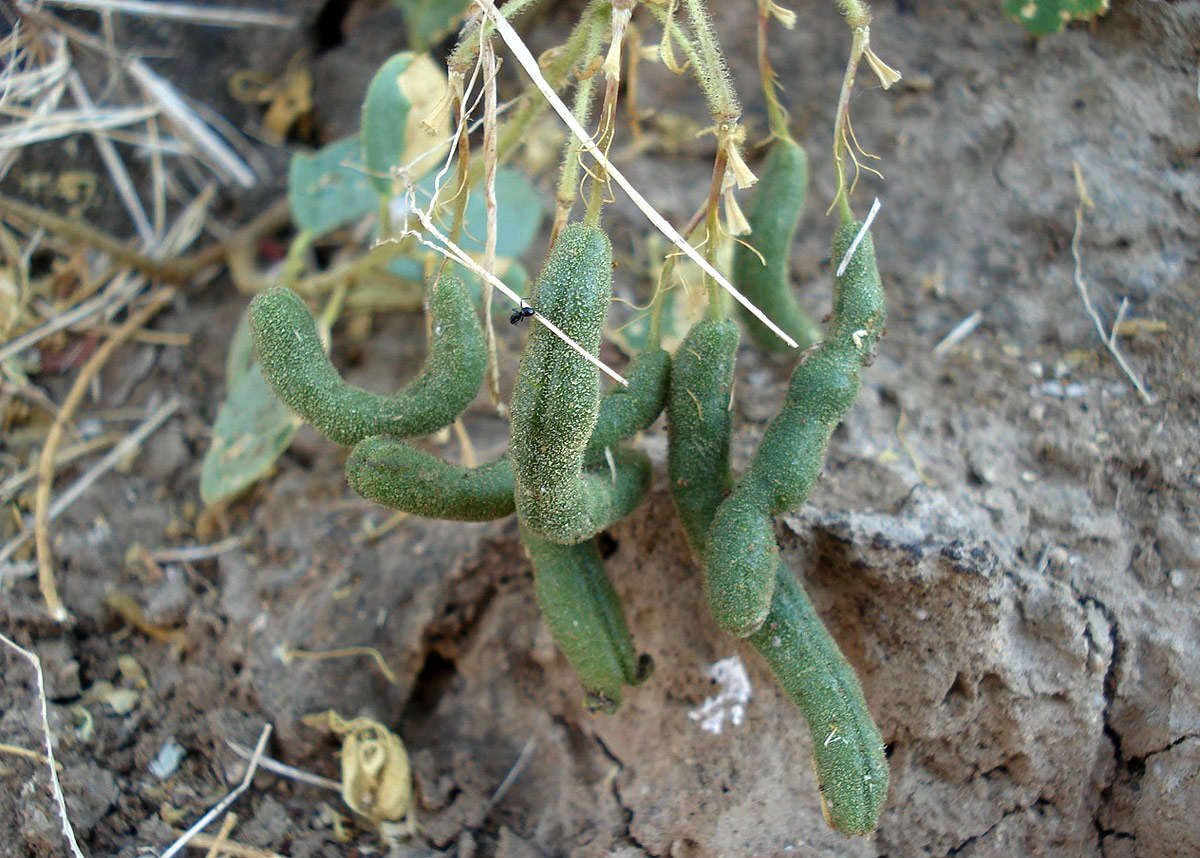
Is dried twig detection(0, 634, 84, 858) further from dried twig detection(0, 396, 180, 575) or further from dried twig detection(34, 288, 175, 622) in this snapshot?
dried twig detection(0, 396, 180, 575)

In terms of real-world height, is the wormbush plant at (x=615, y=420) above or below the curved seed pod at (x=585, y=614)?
above

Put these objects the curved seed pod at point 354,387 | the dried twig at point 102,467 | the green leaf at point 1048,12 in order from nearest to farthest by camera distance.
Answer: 1. the curved seed pod at point 354,387
2. the dried twig at point 102,467
3. the green leaf at point 1048,12

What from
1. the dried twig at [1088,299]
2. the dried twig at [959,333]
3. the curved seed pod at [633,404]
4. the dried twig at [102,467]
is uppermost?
the curved seed pod at [633,404]

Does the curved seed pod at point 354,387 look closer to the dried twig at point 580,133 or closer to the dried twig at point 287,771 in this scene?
the dried twig at point 580,133

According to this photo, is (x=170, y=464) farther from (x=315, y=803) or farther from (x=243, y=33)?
(x=243, y=33)

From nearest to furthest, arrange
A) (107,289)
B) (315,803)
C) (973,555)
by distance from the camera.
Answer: (973,555), (315,803), (107,289)

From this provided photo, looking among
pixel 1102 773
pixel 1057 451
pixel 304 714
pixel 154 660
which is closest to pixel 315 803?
pixel 304 714

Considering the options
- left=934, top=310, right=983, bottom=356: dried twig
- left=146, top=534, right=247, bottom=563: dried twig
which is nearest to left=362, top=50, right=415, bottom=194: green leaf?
left=146, top=534, right=247, bottom=563: dried twig

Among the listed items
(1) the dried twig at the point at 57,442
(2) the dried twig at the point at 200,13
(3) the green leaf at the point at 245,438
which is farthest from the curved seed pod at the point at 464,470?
(2) the dried twig at the point at 200,13
